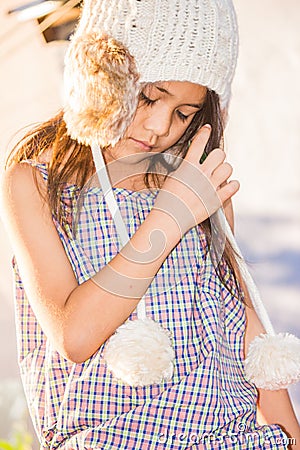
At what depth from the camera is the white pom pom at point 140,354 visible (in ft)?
2.99

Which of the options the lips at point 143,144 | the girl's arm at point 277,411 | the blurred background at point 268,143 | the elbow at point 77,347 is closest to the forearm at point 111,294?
the elbow at point 77,347

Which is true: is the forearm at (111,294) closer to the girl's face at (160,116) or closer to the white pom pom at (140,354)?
the white pom pom at (140,354)

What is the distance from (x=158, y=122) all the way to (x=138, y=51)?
0.31ft

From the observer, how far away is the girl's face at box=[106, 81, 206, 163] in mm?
989

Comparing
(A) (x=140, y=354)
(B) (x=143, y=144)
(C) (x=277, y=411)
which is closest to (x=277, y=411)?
(C) (x=277, y=411)

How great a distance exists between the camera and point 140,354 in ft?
2.99

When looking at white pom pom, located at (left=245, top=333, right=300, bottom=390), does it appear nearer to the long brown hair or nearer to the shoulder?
the long brown hair

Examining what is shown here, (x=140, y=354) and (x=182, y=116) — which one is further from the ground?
(x=182, y=116)

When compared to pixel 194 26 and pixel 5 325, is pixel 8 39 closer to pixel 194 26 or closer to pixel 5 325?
pixel 5 325

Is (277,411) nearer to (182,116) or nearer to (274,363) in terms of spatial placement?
(274,363)

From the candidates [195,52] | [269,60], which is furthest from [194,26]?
[269,60]

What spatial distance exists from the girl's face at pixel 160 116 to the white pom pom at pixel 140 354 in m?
0.24

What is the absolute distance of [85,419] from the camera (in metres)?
0.97

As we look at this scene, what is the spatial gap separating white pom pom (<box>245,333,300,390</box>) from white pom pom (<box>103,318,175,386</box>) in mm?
154
